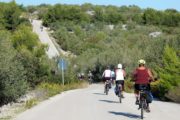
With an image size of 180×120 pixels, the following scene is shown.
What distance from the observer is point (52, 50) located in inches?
4437

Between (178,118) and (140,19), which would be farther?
(140,19)

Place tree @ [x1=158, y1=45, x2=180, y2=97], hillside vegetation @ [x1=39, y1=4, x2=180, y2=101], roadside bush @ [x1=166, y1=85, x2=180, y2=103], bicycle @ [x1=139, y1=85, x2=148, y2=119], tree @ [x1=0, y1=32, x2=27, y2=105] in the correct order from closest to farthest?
bicycle @ [x1=139, y1=85, x2=148, y2=119] < roadside bush @ [x1=166, y1=85, x2=180, y2=103] < tree @ [x1=0, y1=32, x2=27, y2=105] < tree @ [x1=158, y1=45, x2=180, y2=97] < hillside vegetation @ [x1=39, y1=4, x2=180, y2=101]

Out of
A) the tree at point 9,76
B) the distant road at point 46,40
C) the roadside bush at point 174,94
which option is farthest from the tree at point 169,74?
the distant road at point 46,40

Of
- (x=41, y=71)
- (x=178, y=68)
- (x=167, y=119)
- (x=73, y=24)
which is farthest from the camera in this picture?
(x=73, y=24)

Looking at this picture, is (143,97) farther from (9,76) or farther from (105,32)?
(105,32)

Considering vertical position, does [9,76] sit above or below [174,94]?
above

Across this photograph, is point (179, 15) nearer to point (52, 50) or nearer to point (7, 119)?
point (52, 50)

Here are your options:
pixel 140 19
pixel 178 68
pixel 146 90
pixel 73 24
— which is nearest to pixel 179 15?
pixel 140 19

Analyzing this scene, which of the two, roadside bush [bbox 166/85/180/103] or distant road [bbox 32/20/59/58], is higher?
distant road [bbox 32/20/59/58]

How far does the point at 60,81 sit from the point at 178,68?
27.6m

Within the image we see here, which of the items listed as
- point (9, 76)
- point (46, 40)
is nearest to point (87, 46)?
point (46, 40)

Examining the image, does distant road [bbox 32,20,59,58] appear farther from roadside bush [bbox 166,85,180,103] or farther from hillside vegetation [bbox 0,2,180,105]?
roadside bush [bbox 166,85,180,103]

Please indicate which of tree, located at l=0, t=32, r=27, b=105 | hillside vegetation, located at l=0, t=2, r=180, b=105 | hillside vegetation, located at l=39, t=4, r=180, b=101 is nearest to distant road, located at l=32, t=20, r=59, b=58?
hillside vegetation, located at l=0, t=2, r=180, b=105

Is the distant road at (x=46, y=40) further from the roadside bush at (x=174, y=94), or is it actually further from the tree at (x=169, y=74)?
the roadside bush at (x=174, y=94)
